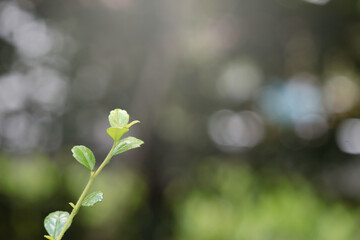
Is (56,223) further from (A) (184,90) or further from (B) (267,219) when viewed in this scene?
(A) (184,90)

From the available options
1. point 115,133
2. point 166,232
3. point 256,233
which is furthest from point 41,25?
point 115,133

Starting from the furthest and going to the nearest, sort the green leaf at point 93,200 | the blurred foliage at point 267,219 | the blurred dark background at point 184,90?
1. the blurred dark background at point 184,90
2. the blurred foliage at point 267,219
3. the green leaf at point 93,200

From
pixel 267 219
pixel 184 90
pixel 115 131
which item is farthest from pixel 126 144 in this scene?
pixel 184 90

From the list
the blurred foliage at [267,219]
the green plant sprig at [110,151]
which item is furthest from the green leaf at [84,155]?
the blurred foliage at [267,219]

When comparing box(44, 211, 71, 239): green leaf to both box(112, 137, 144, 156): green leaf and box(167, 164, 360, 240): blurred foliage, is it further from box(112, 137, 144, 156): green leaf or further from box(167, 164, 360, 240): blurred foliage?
box(167, 164, 360, 240): blurred foliage

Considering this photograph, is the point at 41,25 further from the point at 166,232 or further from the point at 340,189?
the point at 340,189

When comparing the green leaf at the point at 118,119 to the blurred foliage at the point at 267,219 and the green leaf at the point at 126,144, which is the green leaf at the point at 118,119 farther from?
the blurred foliage at the point at 267,219
